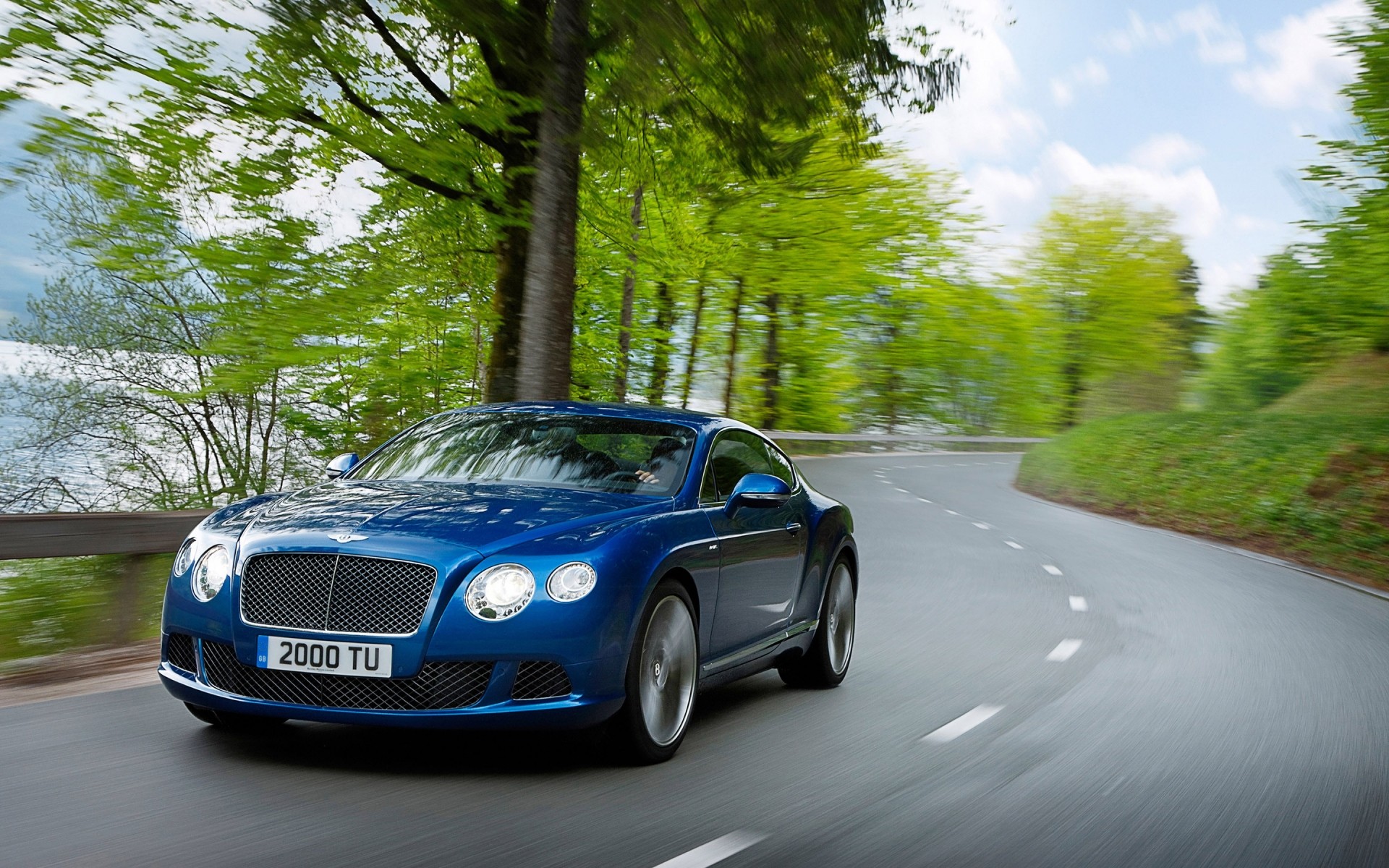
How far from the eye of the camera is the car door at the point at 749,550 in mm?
6449

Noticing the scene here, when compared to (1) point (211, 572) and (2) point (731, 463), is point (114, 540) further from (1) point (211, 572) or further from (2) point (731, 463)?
(2) point (731, 463)

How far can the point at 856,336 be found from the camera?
169 ft

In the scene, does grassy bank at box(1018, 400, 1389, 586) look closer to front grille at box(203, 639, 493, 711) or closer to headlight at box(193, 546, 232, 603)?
front grille at box(203, 639, 493, 711)

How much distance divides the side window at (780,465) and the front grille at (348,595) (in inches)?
126

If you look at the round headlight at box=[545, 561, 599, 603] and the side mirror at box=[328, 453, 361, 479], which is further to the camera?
the side mirror at box=[328, 453, 361, 479]

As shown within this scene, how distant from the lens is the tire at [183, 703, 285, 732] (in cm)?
585

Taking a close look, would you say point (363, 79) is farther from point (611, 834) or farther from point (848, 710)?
point (611, 834)

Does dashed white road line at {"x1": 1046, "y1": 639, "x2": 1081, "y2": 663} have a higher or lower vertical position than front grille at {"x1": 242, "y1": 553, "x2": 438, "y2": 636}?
lower

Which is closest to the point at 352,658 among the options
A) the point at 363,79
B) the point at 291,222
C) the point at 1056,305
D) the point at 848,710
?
the point at 848,710

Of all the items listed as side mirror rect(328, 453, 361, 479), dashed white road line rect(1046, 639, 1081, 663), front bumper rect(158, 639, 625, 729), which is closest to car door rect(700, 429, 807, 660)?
front bumper rect(158, 639, 625, 729)

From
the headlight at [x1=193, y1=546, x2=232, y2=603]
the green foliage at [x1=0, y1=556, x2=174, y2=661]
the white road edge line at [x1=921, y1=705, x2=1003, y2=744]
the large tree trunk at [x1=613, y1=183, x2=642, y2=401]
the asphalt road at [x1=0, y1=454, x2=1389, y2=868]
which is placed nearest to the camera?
the asphalt road at [x1=0, y1=454, x2=1389, y2=868]

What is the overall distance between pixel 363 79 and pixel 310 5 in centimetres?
337

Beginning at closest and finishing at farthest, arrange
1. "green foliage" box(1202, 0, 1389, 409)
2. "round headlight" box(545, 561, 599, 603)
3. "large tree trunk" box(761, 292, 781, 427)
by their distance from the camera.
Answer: "round headlight" box(545, 561, 599, 603) < "green foliage" box(1202, 0, 1389, 409) < "large tree trunk" box(761, 292, 781, 427)

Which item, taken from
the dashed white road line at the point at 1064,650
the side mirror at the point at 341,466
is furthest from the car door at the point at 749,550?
the dashed white road line at the point at 1064,650
